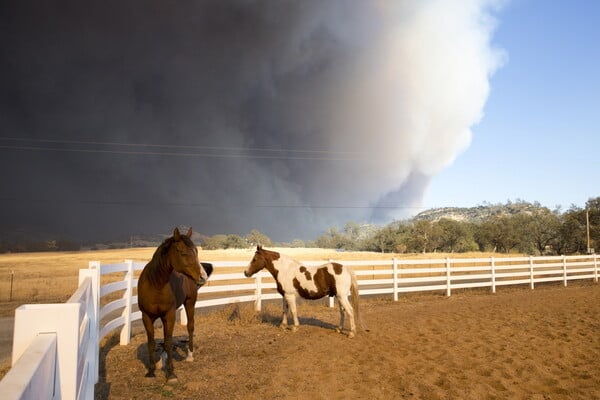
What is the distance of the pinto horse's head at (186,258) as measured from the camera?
5441mm

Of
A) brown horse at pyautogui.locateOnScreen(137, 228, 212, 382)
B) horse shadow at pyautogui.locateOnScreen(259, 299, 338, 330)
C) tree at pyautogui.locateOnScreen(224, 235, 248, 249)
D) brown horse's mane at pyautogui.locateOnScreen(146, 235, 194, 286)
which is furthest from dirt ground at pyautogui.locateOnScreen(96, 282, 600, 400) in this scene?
tree at pyautogui.locateOnScreen(224, 235, 248, 249)

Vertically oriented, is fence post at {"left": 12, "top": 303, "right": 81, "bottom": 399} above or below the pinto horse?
above

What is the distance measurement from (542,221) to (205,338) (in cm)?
6276

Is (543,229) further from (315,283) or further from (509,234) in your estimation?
(315,283)


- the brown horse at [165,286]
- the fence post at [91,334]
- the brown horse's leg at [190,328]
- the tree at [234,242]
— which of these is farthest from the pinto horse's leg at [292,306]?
the tree at [234,242]

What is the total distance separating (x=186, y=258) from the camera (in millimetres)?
5504

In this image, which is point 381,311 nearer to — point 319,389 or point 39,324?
point 319,389

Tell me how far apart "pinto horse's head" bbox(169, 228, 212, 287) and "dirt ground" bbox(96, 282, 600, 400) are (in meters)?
1.46

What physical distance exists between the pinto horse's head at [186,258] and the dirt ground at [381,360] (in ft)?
4.79

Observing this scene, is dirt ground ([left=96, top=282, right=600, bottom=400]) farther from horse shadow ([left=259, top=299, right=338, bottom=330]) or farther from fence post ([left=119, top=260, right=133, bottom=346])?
fence post ([left=119, top=260, right=133, bottom=346])

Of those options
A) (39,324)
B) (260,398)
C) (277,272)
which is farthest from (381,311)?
(39,324)

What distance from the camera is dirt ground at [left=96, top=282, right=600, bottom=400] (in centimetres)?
545

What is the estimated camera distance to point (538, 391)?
5.46 m

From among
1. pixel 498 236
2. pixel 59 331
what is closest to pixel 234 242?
pixel 498 236
